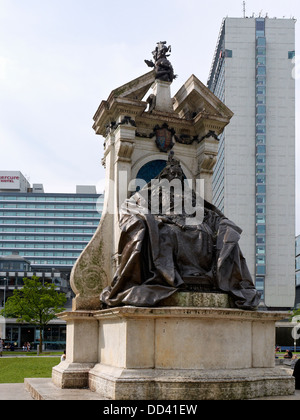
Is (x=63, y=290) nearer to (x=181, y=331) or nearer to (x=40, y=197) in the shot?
(x=40, y=197)

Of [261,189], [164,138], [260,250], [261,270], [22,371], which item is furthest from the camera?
[261,189]

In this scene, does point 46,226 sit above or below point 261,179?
below

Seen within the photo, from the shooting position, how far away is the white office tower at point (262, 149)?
9019 centimetres

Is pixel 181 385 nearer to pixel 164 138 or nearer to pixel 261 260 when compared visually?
pixel 164 138

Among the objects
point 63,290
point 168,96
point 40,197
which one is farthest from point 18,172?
point 168,96

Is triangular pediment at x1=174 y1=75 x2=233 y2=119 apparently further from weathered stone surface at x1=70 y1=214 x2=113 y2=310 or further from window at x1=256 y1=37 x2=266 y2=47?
window at x1=256 y1=37 x2=266 y2=47

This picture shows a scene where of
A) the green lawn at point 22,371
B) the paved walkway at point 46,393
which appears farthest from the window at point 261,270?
the paved walkway at point 46,393

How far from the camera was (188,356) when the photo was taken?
945 cm

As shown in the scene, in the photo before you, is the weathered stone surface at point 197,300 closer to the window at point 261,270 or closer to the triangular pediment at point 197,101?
the triangular pediment at point 197,101

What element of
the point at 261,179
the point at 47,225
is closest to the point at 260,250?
the point at 261,179

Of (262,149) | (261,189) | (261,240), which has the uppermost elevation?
(262,149)

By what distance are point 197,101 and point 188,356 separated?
26.0 feet

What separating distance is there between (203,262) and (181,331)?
1.88 m

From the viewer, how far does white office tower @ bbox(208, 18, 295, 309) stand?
90188mm
